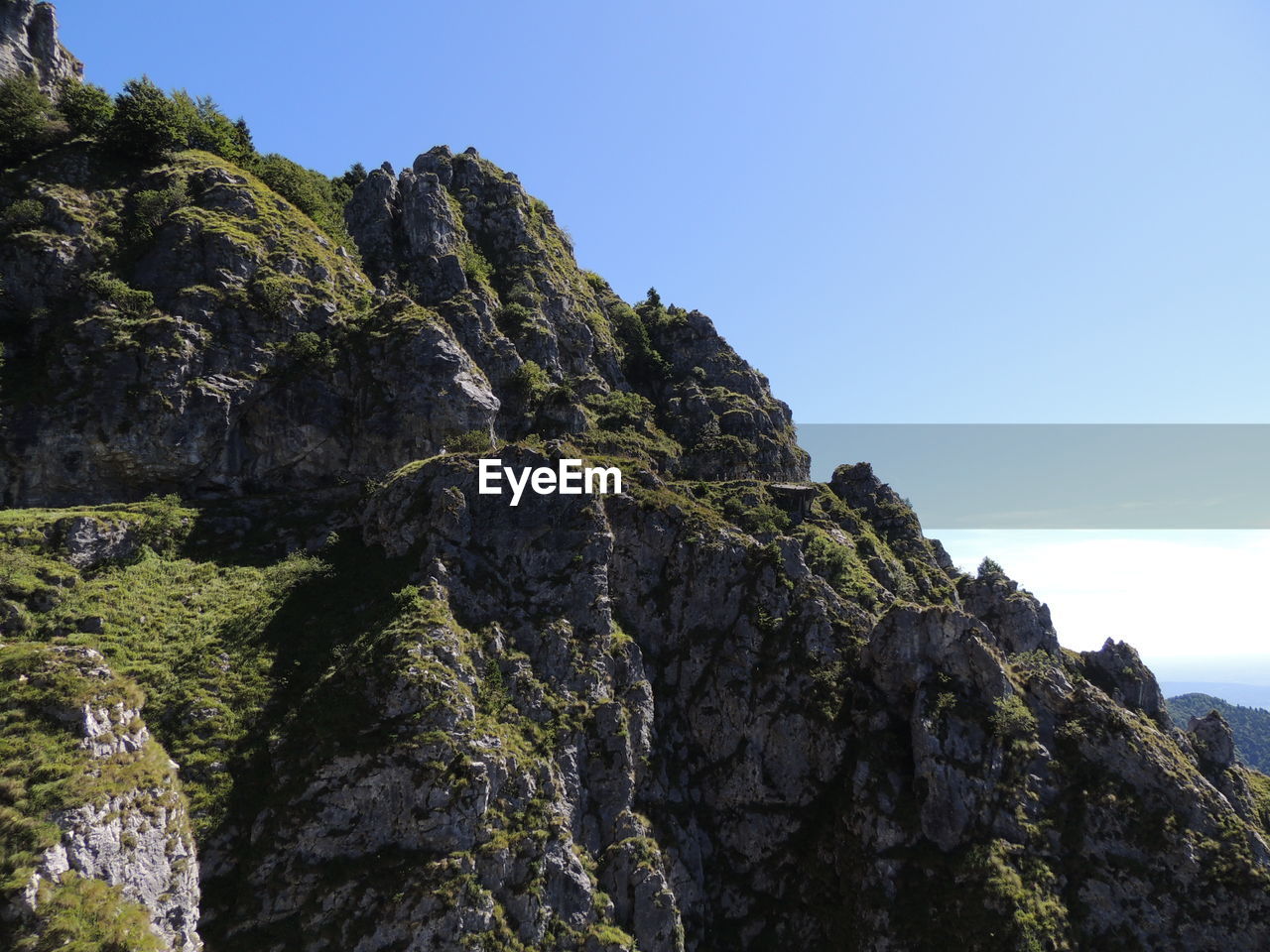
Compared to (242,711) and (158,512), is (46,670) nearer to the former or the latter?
(242,711)

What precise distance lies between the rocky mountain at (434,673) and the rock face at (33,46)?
1058 millimetres

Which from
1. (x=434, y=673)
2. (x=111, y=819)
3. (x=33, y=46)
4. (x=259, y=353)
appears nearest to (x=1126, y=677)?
(x=434, y=673)

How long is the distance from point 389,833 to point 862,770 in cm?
3637

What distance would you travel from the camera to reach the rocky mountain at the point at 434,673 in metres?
34.6

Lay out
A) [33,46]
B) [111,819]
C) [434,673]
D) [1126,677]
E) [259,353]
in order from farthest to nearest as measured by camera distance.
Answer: [33,46] → [1126,677] → [259,353] → [434,673] → [111,819]

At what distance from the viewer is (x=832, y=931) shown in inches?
1766

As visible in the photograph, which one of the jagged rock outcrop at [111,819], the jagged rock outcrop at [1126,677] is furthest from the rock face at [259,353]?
the jagged rock outcrop at [1126,677]

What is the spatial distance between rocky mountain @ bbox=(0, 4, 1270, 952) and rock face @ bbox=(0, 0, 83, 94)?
1.06 m

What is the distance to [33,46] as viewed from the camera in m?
76.3

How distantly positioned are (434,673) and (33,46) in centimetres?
9949

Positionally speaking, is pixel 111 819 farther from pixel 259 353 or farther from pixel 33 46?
pixel 33 46

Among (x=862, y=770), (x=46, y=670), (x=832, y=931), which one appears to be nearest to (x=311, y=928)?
(x=46, y=670)

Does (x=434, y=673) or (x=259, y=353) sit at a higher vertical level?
(x=259, y=353)

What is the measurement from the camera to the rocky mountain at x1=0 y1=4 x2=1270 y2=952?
34.6 meters
